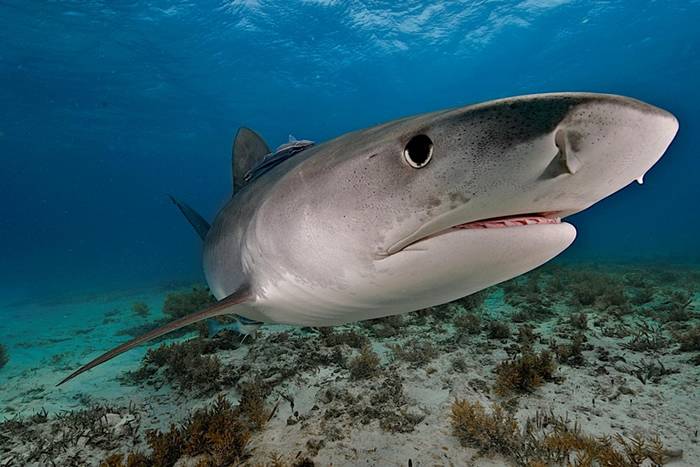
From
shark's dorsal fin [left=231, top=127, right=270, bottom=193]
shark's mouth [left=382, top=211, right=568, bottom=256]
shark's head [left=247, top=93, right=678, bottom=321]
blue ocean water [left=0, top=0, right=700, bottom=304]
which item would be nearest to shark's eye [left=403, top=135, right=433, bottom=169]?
shark's head [left=247, top=93, right=678, bottom=321]

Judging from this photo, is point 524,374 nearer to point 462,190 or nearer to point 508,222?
point 508,222

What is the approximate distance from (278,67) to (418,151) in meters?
36.4

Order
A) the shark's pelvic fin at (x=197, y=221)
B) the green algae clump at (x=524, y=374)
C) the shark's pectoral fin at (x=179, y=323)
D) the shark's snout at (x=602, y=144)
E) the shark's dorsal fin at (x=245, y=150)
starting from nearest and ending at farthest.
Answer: the shark's snout at (x=602, y=144) → the shark's pectoral fin at (x=179, y=323) → the green algae clump at (x=524, y=374) → the shark's dorsal fin at (x=245, y=150) → the shark's pelvic fin at (x=197, y=221)

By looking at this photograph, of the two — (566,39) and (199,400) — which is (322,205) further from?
(566,39)

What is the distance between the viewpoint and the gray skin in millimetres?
1063

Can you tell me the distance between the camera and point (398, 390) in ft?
12.1

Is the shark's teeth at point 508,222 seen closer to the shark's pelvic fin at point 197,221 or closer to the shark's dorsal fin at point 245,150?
the shark's dorsal fin at point 245,150

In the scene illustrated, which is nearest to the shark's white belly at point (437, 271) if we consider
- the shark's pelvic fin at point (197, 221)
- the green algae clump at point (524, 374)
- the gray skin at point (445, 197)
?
the gray skin at point (445, 197)

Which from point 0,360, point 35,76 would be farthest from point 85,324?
point 35,76

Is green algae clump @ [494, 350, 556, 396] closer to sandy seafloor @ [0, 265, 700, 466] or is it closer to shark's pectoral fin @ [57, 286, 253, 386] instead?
sandy seafloor @ [0, 265, 700, 466]

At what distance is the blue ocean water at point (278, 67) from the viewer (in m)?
23.9

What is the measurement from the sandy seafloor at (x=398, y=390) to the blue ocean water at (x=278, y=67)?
35.6 feet

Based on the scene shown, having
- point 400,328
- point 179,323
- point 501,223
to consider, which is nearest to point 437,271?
point 501,223

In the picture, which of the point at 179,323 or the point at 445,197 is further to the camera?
the point at 179,323
